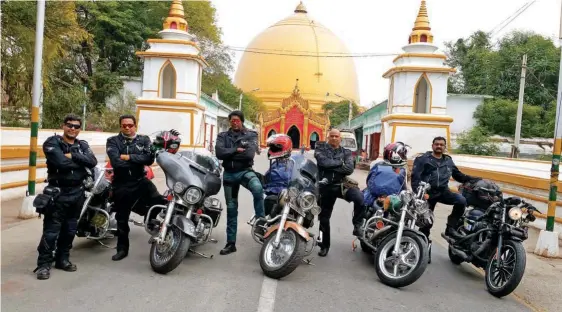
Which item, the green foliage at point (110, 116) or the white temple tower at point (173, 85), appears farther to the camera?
the green foliage at point (110, 116)

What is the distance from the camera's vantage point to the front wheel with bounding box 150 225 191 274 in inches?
186

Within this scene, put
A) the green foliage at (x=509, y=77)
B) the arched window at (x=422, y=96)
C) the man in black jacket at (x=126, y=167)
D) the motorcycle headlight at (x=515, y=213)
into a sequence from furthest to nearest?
the green foliage at (x=509, y=77), the arched window at (x=422, y=96), the man in black jacket at (x=126, y=167), the motorcycle headlight at (x=515, y=213)

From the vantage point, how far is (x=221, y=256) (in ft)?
18.6

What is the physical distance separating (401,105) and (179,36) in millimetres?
10076

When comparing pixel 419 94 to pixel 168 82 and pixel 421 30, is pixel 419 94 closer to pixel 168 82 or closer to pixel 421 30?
pixel 421 30

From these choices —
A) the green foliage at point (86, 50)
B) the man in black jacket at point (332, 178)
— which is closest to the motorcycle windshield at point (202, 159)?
the man in black jacket at point (332, 178)

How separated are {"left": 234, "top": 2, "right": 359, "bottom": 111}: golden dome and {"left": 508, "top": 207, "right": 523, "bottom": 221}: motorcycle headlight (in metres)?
55.1

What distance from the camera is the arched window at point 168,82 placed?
68.6 ft

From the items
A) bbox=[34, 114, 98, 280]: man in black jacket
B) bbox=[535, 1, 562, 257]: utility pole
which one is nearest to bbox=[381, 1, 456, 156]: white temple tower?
bbox=[535, 1, 562, 257]: utility pole

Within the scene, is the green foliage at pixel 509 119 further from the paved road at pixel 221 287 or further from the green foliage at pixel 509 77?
the paved road at pixel 221 287

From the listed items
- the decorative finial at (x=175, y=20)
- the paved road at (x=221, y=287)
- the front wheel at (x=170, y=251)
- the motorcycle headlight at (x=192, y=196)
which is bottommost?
the paved road at (x=221, y=287)

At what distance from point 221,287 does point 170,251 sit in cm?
68

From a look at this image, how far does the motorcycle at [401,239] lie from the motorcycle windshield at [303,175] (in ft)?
2.82

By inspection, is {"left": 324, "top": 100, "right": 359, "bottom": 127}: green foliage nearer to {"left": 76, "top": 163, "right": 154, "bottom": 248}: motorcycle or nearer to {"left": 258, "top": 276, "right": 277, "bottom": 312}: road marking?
{"left": 76, "top": 163, "right": 154, "bottom": 248}: motorcycle
